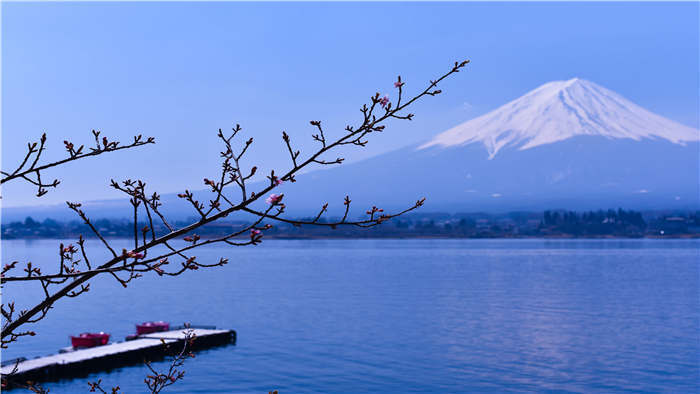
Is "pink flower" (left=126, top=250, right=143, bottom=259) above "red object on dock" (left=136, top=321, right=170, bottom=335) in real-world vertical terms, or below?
above

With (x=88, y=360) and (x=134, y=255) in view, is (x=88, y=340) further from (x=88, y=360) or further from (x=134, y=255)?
(x=134, y=255)

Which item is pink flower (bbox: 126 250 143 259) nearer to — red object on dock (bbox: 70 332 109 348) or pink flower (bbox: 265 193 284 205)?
pink flower (bbox: 265 193 284 205)

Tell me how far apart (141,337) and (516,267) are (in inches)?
4128

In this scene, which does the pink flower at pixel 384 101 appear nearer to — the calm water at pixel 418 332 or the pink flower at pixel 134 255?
the pink flower at pixel 134 255

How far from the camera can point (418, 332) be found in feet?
179

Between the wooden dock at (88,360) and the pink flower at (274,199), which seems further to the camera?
the wooden dock at (88,360)

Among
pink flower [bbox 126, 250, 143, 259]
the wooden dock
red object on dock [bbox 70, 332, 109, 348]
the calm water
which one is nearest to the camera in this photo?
pink flower [bbox 126, 250, 143, 259]

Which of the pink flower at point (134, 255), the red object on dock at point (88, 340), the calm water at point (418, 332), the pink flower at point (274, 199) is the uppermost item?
the pink flower at point (274, 199)

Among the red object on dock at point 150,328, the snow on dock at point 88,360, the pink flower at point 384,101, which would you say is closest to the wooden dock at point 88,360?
the snow on dock at point 88,360

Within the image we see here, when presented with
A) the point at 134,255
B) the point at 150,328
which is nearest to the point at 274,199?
the point at 134,255

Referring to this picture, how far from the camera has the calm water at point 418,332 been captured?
123ft

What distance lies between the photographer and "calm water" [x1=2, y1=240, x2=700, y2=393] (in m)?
37.5

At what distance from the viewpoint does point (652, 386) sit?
1455 inches

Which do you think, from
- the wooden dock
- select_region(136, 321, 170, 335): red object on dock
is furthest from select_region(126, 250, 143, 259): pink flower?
select_region(136, 321, 170, 335): red object on dock
